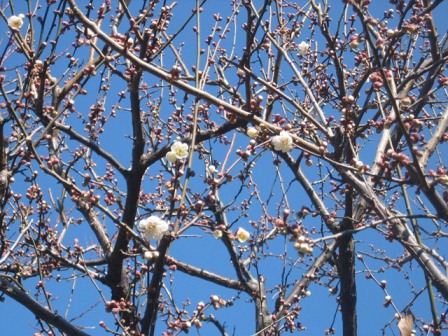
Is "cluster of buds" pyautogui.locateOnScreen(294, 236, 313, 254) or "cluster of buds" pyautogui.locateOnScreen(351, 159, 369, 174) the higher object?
"cluster of buds" pyautogui.locateOnScreen(351, 159, 369, 174)

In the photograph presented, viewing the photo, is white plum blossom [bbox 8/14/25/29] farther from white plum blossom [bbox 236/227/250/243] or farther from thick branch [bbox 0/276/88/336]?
white plum blossom [bbox 236/227/250/243]

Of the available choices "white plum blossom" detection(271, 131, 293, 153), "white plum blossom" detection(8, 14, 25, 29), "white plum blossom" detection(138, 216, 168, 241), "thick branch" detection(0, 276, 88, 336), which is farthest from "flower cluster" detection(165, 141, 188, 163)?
"white plum blossom" detection(8, 14, 25, 29)

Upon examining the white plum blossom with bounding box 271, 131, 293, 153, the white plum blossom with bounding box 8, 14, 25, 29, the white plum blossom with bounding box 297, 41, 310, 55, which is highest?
the white plum blossom with bounding box 297, 41, 310, 55

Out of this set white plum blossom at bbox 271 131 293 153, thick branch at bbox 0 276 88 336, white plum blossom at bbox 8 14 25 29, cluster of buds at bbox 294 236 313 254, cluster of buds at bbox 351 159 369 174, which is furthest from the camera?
white plum blossom at bbox 8 14 25 29

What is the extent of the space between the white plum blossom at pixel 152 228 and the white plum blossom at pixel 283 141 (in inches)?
27.5

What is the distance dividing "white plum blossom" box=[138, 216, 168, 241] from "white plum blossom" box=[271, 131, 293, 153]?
2.29 ft

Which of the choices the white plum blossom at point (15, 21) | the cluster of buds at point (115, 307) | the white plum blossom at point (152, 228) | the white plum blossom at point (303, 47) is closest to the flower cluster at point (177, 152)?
the white plum blossom at point (152, 228)

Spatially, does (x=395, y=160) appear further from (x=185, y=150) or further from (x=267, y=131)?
(x=185, y=150)

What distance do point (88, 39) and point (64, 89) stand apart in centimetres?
85

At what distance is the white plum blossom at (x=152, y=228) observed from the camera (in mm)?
2561

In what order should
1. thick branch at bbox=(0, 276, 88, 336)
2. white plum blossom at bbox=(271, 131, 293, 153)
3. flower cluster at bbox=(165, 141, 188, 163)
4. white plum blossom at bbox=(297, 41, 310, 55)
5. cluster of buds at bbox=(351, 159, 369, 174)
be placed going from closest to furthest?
cluster of buds at bbox=(351, 159, 369, 174), white plum blossom at bbox=(271, 131, 293, 153), flower cluster at bbox=(165, 141, 188, 163), thick branch at bbox=(0, 276, 88, 336), white plum blossom at bbox=(297, 41, 310, 55)

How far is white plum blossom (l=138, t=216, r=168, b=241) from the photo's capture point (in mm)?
2561

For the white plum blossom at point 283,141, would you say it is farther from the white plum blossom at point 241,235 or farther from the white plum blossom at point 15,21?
the white plum blossom at point 15,21

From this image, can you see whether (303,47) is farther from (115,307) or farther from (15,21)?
(115,307)
